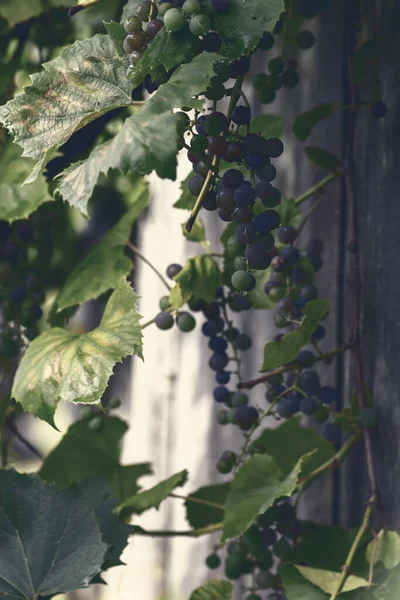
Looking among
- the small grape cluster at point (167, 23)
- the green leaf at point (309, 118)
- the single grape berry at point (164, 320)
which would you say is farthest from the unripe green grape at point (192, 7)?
the single grape berry at point (164, 320)

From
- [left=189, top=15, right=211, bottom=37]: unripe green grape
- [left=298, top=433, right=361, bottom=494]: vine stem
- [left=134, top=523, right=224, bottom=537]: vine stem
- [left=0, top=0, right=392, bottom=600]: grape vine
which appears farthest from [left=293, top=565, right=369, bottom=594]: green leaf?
[left=189, top=15, right=211, bottom=37]: unripe green grape

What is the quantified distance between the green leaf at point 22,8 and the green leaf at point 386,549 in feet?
3.12

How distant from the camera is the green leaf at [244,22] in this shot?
26.0 inches

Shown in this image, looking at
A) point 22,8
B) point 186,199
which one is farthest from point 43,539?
point 22,8

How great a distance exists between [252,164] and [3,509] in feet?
1.73

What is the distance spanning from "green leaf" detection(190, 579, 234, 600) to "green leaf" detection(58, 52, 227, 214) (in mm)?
580

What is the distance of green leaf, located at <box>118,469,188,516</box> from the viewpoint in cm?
97

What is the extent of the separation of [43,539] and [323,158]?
59cm

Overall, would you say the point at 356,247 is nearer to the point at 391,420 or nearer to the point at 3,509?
the point at 391,420

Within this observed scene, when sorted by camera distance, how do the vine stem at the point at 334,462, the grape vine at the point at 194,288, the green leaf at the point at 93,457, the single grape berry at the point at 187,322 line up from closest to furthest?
the grape vine at the point at 194,288 < the vine stem at the point at 334,462 < the single grape berry at the point at 187,322 < the green leaf at the point at 93,457

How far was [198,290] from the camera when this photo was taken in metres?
0.95

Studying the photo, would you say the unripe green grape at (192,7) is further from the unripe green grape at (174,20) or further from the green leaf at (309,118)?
the green leaf at (309,118)

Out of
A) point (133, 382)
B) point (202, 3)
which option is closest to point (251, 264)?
point (202, 3)

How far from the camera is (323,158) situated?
0.95 metres
